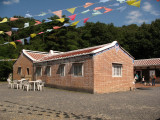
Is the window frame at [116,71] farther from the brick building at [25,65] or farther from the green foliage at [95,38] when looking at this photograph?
the green foliage at [95,38]

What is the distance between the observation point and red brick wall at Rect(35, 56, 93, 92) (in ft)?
38.5

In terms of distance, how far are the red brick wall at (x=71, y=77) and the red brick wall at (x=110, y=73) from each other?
1.53 ft

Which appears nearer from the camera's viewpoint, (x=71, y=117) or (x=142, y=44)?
(x=71, y=117)

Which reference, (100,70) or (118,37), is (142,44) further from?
(100,70)

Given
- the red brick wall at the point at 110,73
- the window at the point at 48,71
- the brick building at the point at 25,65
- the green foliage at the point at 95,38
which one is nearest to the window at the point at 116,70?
the red brick wall at the point at 110,73

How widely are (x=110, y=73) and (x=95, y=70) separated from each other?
1.73 meters

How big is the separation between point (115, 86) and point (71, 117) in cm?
837

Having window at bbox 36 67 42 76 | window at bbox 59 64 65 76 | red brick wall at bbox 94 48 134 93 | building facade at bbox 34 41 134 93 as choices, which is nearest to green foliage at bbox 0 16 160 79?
window at bbox 36 67 42 76

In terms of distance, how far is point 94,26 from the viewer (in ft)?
128

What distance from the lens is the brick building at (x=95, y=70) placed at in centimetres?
1163

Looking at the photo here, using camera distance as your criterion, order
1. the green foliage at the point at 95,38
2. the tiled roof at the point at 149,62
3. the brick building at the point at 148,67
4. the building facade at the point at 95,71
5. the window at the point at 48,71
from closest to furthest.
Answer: the building facade at the point at 95,71 < the window at the point at 48,71 < the tiled roof at the point at 149,62 < the brick building at the point at 148,67 < the green foliage at the point at 95,38

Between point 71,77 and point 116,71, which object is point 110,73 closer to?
point 116,71

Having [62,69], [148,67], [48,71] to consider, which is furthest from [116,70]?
[148,67]

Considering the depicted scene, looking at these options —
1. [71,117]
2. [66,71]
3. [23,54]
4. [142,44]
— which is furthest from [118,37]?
[71,117]
